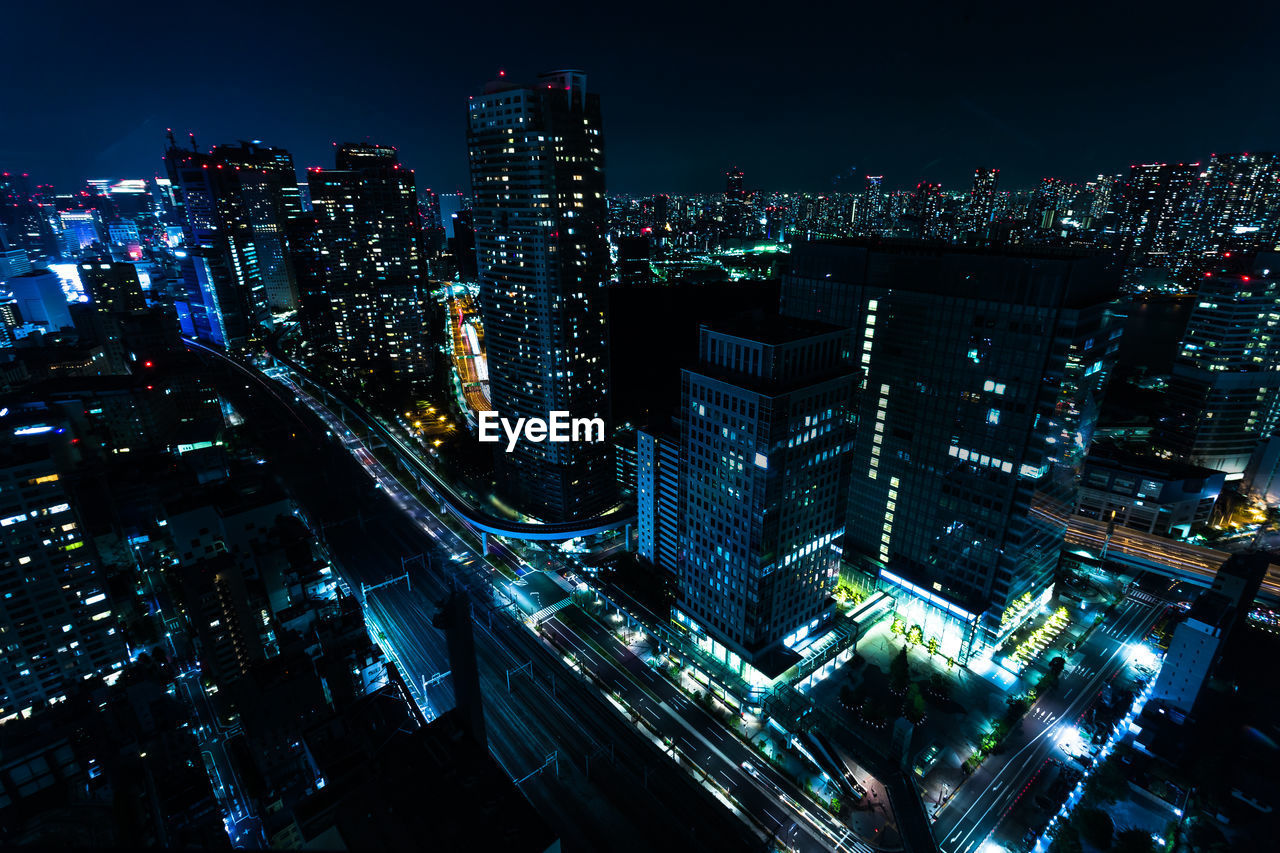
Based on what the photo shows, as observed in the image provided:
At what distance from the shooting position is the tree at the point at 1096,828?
4109 cm

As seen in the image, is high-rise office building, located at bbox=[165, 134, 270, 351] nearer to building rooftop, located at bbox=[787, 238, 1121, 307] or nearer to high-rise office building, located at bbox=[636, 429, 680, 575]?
high-rise office building, located at bbox=[636, 429, 680, 575]

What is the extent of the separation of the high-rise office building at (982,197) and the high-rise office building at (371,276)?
121882mm

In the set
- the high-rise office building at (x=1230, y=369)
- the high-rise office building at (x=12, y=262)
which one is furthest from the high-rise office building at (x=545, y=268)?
the high-rise office building at (x=12, y=262)

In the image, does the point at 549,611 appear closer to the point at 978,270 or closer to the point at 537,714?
the point at 537,714

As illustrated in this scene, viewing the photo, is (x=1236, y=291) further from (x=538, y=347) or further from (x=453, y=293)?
(x=453, y=293)

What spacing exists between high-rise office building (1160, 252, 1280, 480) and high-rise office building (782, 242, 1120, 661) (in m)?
45.8

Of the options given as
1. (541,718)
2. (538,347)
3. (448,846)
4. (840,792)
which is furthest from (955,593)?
(538,347)

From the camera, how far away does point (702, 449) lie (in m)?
54.5

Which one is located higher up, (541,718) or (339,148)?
(339,148)

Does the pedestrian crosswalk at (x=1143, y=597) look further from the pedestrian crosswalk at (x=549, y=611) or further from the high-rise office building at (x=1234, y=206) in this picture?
the high-rise office building at (x=1234, y=206)

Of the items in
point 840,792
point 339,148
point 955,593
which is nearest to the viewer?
point 840,792

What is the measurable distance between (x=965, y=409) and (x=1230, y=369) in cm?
6033

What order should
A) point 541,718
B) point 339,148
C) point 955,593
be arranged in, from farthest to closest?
1. point 339,148
2. point 955,593
3. point 541,718

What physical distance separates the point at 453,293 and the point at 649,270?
6284 centimetres
